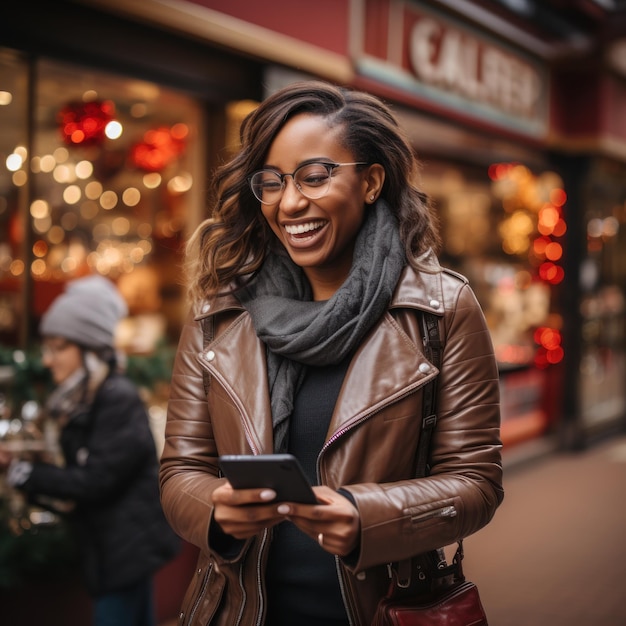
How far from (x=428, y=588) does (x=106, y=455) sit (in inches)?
67.3

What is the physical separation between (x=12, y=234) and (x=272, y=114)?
13.9ft

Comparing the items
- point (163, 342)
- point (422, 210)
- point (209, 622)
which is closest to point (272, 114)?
point (422, 210)

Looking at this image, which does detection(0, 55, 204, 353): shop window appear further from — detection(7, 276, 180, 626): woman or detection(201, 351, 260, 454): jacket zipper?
detection(201, 351, 260, 454): jacket zipper

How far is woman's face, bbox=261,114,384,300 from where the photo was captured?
1938 mm

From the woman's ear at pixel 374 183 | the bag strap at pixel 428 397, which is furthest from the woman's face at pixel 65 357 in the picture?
the bag strap at pixel 428 397

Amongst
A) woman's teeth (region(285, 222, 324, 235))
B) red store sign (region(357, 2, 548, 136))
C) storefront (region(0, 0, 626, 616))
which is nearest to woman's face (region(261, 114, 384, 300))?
woman's teeth (region(285, 222, 324, 235))

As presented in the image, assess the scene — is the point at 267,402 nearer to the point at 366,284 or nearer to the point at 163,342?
the point at 366,284

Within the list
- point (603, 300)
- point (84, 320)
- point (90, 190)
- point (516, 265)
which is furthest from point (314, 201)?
point (603, 300)

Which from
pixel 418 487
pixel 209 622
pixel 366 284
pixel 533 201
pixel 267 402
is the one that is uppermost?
pixel 533 201

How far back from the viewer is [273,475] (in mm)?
1586

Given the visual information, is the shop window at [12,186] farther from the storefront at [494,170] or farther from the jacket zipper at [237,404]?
the jacket zipper at [237,404]

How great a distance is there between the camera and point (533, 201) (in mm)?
9398

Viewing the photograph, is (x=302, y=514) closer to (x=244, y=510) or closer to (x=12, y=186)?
(x=244, y=510)

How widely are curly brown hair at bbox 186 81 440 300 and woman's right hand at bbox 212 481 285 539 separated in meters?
0.62
